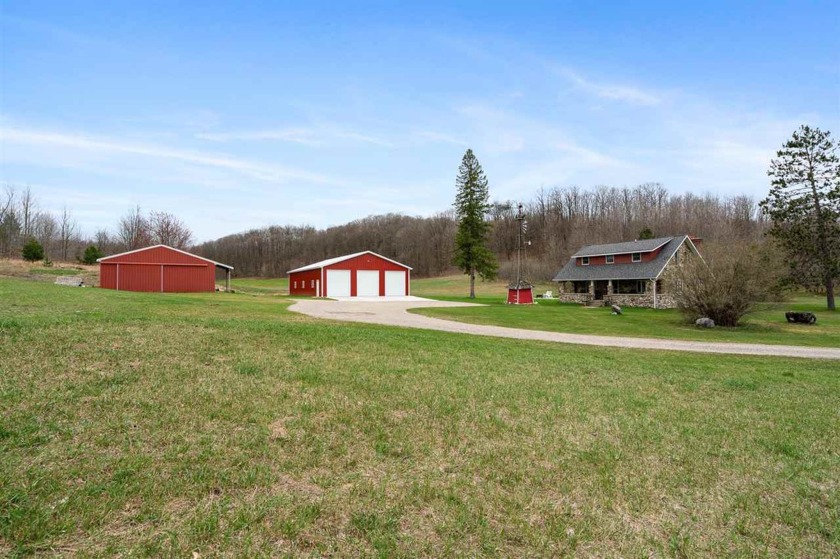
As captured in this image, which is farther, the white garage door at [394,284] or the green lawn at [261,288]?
the green lawn at [261,288]

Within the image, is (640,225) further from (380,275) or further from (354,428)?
(354,428)

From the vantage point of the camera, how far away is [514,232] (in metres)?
87.8

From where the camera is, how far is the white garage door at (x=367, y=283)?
4381 cm

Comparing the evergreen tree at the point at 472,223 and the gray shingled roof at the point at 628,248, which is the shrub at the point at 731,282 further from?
the evergreen tree at the point at 472,223

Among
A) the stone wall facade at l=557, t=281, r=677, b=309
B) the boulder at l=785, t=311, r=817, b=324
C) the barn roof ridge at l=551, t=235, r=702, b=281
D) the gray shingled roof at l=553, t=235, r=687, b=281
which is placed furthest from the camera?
the gray shingled roof at l=553, t=235, r=687, b=281

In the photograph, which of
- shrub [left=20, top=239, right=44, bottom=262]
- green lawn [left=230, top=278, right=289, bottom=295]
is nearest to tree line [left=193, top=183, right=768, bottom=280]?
green lawn [left=230, top=278, right=289, bottom=295]

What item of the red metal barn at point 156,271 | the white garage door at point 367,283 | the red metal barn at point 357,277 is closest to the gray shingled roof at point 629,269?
the red metal barn at point 357,277

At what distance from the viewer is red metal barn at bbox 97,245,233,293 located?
35.4 m

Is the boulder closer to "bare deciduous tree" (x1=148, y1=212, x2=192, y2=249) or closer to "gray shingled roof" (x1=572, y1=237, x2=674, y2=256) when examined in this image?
Answer: "gray shingled roof" (x1=572, y1=237, x2=674, y2=256)

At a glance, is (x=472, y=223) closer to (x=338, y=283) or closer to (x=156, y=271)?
(x=338, y=283)

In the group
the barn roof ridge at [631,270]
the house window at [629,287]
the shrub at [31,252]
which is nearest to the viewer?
the barn roof ridge at [631,270]

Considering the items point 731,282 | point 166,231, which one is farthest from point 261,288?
point 731,282

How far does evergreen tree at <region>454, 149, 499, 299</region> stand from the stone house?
8177mm

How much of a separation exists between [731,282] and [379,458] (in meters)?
22.5
